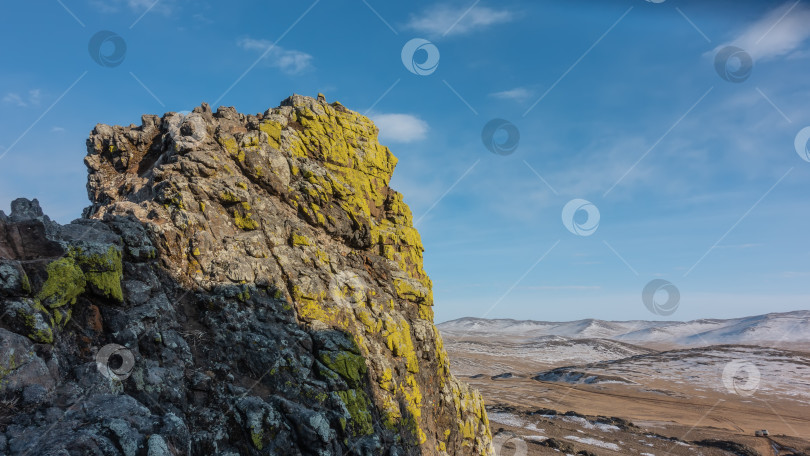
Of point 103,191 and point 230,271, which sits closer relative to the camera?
point 230,271

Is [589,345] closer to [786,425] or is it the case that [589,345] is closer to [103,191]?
[786,425]

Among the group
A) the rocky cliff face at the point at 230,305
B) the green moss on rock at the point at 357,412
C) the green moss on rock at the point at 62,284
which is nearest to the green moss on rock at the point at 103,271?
the rocky cliff face at the point at 230,305

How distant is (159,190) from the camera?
1725 centimetres

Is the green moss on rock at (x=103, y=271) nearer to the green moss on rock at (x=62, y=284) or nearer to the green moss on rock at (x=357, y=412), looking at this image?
the green moss on rock at (x=62, y=284)

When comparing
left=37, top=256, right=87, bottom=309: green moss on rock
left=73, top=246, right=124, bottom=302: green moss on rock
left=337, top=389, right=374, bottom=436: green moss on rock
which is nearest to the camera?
left=37, top=256, right=87, bottom=309: green moss on rock

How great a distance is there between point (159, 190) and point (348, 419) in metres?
11.9

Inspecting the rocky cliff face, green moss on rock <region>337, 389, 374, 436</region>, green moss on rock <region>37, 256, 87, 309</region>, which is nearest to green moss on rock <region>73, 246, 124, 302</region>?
the rocky cliff face

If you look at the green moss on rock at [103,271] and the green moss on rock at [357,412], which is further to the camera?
the green moss on rock at [357,412]

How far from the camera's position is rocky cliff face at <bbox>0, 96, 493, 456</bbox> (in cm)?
1028

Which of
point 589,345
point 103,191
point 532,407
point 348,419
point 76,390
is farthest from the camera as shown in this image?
point 589,345

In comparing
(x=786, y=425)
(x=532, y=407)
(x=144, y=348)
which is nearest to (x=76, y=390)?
(x=144, y=348)

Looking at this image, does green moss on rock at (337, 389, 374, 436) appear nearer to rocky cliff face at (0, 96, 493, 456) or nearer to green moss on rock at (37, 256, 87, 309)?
rocky cliff face at (0, 96, 493, 456)

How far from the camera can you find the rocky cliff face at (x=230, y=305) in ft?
33.7

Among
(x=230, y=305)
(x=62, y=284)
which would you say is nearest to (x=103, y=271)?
(x=62, y=284)
